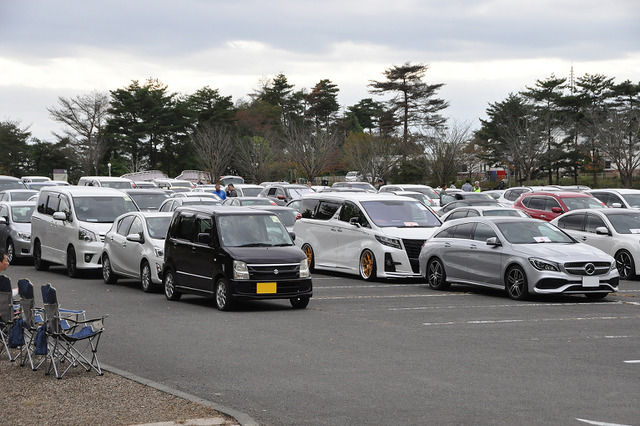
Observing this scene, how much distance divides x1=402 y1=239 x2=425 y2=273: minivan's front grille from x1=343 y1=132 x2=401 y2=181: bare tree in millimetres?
56495

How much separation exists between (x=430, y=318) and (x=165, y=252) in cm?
558

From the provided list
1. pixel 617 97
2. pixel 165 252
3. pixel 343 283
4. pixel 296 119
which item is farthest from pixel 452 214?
pixel 296 119

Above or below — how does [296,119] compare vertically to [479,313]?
above

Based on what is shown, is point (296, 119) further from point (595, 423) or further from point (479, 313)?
point (595, 423)

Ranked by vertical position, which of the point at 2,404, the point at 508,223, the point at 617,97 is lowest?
the point at 2,404

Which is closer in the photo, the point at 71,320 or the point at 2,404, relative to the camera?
the point at 2,404

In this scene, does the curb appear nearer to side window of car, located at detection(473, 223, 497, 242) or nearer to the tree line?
side window of car, located at detection(473, 223, 497, 242)

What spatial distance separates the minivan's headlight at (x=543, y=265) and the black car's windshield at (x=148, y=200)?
46.6 ft

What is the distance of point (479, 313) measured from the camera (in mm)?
14688

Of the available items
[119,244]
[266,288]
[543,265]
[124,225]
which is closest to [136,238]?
[119,244]

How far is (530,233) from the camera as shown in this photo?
17578 millimetres

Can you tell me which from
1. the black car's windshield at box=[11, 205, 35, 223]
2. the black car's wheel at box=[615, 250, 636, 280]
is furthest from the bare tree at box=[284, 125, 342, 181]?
the black car's wheel at box=[615, 250, 636, 280]

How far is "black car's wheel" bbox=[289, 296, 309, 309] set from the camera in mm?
15461

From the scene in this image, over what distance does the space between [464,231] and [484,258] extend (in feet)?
3.66
